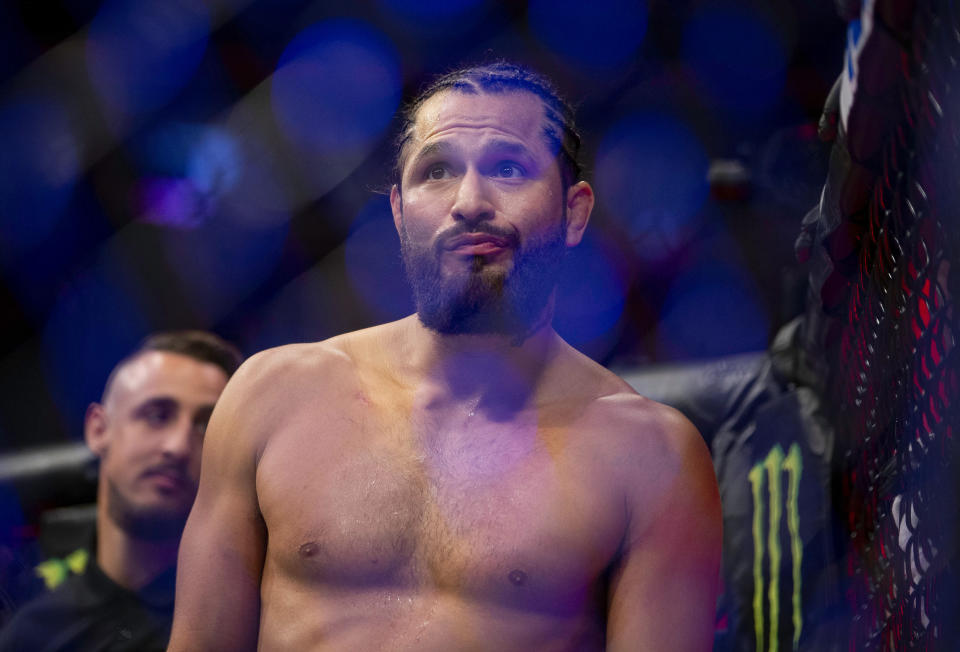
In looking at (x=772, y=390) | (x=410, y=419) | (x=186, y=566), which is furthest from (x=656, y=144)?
(x=186, y=566)

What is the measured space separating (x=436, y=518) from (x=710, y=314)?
1560 millimetres

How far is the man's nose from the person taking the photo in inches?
64.2

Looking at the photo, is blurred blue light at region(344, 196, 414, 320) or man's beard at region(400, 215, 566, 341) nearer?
man's beard at region(400, 215, 566, 341)

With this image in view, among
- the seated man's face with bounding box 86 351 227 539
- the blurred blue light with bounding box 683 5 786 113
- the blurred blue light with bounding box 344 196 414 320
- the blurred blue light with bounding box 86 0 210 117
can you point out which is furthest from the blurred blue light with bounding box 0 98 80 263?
the blurred blue light with bounding box 683 5 786 113

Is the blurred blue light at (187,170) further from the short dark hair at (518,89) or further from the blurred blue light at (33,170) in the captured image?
the short dark hair at (518,89)

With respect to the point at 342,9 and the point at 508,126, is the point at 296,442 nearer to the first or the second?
the point at 508,126

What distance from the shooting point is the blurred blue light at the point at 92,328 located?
3115mm

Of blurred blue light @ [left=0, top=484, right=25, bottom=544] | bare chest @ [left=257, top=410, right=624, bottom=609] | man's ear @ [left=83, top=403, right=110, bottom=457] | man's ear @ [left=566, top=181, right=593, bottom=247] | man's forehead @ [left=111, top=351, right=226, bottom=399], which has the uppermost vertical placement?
man's ear @ [left=566, top=181, right=593, bottom=247]

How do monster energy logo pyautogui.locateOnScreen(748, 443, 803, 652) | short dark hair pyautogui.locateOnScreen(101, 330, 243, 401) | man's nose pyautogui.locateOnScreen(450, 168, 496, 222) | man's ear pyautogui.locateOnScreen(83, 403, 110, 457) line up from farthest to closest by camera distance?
man's ear pyautogui.locateOnScreen(83, 403, 110, 457), short dark hair pyautogui.locateOnScreen(101, 330, 243, 401), monster energy logo pyautogui.locateOnScreen(748, 443, 803, 652), man's nose pyautogui.locateOnScreen(450, 168, 496, 222)

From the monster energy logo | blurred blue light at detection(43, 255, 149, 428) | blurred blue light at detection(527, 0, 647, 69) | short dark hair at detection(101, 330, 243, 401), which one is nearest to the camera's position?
the monster energy logo

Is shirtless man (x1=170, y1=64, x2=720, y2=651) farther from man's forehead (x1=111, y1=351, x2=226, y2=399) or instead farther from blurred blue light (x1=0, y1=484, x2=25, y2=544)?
blurred blue light (x1=0, y1=484, x2=25, y2=544)

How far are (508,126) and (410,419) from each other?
0.51 m

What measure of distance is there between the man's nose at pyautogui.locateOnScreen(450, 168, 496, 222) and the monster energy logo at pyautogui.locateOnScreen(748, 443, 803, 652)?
879mm

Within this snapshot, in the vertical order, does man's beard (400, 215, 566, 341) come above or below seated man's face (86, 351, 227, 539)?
above
